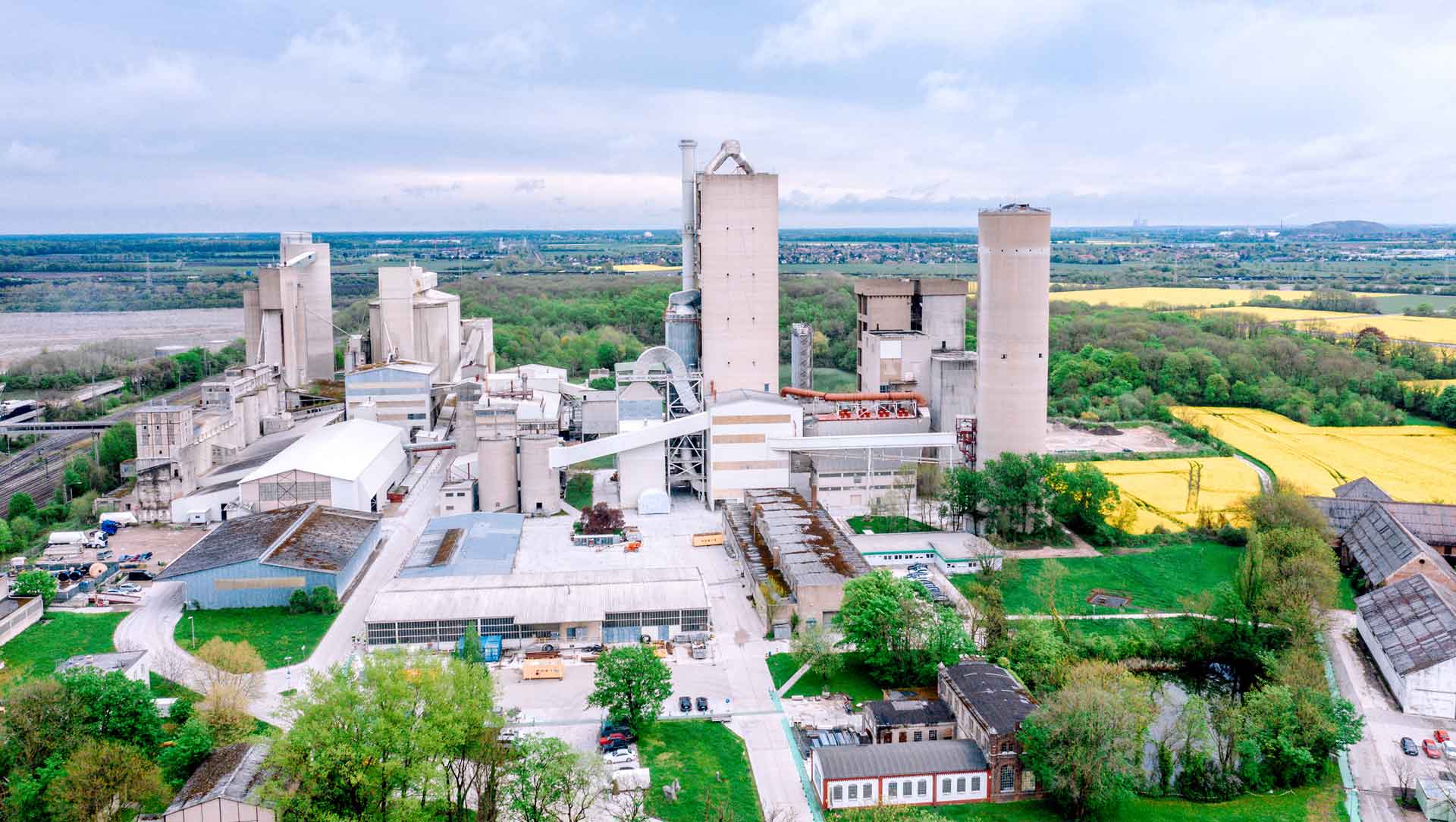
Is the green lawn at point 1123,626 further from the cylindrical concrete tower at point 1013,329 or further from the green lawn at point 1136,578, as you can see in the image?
the cylindrical concrete tower at point 1013,329

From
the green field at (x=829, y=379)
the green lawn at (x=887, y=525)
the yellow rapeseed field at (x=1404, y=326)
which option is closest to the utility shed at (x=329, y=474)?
the green lawn at (x=887, y=525)

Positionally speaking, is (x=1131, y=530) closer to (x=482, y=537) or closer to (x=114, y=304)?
(x=482, y=537)

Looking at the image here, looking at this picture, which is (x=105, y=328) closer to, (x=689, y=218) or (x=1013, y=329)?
(x=689, y=218)

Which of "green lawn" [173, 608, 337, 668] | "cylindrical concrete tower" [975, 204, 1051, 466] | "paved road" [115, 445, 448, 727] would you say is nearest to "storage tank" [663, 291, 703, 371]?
"cylindrical concrete tower" [975, 204, 1051, 466]

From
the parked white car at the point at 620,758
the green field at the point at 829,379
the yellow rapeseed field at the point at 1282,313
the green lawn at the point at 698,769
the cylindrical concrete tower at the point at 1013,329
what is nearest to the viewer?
the green lawn at the point at 698,769

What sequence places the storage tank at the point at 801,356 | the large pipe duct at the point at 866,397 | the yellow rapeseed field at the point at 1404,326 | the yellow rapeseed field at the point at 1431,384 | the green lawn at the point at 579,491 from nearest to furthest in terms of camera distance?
1. the green lawn at the point at 579,491
2. the large pipe duct at the point at 866,397
3. the storage tank at the point at 801,356
4. the yellow rapeseed field at the point at 1431,384
5. the yellow rapeseed field at the point at 1404,326

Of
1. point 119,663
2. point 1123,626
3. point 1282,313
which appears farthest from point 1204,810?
point 1282,313

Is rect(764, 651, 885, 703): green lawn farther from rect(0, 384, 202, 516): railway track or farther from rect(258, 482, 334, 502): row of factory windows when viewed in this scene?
rect(0, 384, 202, 516): railway track
